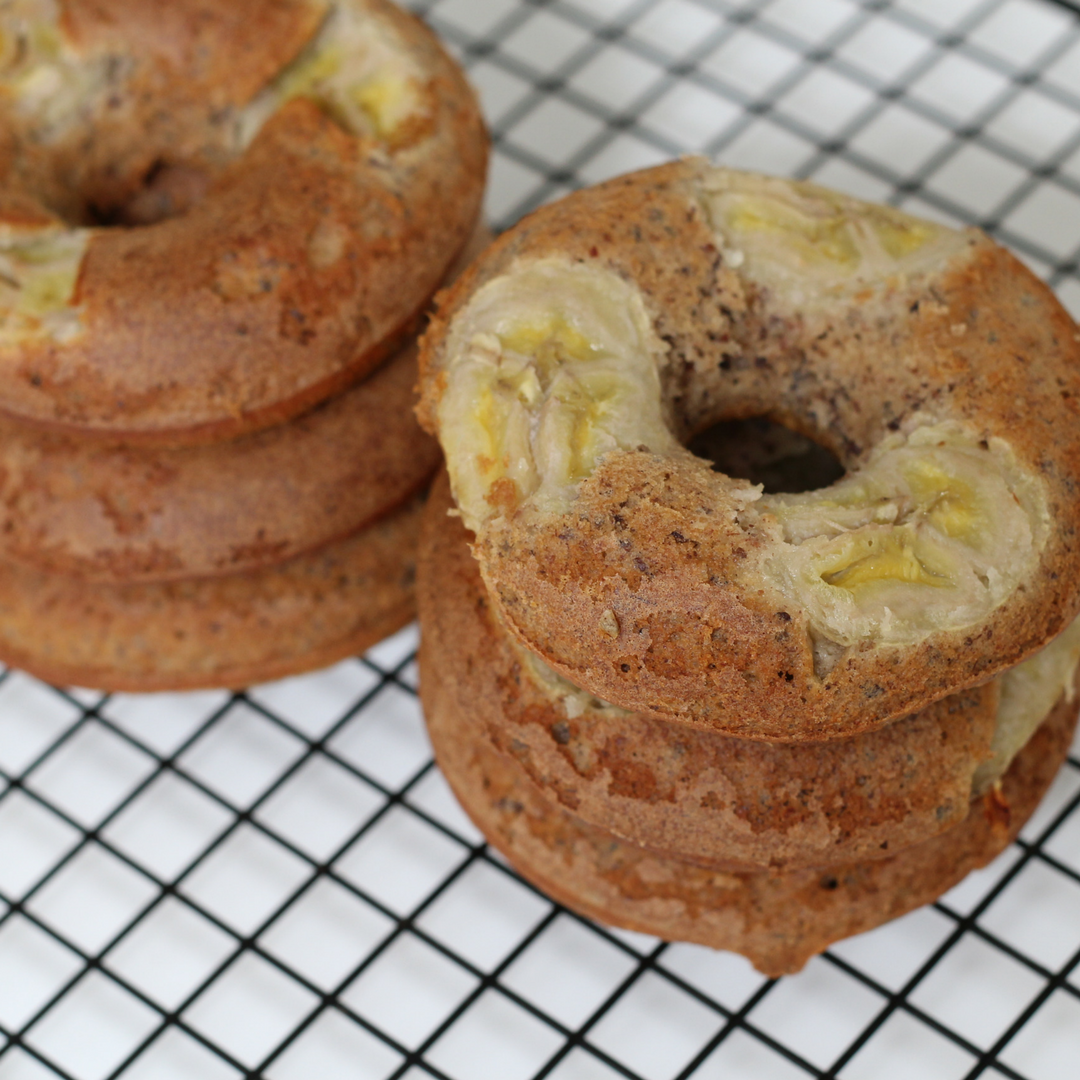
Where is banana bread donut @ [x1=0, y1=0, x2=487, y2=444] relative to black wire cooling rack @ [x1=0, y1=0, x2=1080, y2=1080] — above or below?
above

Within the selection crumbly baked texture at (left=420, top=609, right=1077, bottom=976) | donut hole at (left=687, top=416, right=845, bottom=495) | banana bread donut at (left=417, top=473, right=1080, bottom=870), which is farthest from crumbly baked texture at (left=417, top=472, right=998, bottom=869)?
donut hole at (left=687, top=416, right=845, bottom=495)

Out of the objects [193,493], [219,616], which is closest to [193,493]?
[193,493]

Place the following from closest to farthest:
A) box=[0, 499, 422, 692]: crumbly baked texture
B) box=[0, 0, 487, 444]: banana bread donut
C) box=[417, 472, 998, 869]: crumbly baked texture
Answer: box=[417, 472, 998, 869]: crumbly baked texture → box=[0, 0, 487, 444]: banana bread donut → box=[0, 499, 422, 692]: crumbly baked texture

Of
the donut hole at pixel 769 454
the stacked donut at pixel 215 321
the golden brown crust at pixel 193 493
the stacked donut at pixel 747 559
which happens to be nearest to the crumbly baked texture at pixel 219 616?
the stacked donut at pixel 215 321

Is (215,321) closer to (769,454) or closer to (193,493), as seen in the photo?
(193,493)

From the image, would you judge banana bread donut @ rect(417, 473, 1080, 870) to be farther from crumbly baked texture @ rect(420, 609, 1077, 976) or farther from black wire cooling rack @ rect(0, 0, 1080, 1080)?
black wire cooling rack @ rect(0, 0, 1080, 1080)

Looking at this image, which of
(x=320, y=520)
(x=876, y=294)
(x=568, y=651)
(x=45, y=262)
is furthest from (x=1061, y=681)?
(x=45, y=262)

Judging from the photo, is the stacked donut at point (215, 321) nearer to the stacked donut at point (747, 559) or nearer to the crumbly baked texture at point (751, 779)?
the stacked donut at point (747, 559)
